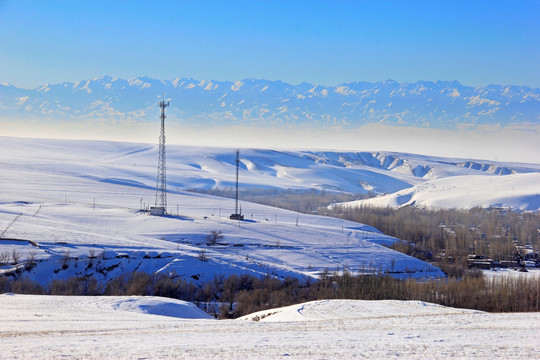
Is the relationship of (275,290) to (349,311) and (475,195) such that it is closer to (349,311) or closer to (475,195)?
(349,311)

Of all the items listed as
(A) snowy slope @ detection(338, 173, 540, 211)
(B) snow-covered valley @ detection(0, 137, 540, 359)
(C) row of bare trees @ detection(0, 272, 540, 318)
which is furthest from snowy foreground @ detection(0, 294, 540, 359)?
(A) snowy slope @ detection(338, 173, 540, 211)

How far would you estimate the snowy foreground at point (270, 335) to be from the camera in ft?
40.7

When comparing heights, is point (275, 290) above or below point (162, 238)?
below

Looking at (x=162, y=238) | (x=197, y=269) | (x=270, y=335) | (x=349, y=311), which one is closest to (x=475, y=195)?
(x=162, y=238)

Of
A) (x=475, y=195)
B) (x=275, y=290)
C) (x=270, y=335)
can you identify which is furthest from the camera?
(x=475, y=195)

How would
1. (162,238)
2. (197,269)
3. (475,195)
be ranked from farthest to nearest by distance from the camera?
(475,195) → (162,238) → (197,269)

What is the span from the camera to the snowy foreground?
1240 centimetres

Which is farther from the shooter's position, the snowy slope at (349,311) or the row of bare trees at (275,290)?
the row of bare trees at (275,290)

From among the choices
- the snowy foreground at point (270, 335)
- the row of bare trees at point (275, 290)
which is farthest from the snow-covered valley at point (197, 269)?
the row of bare trees at point (275, 290)

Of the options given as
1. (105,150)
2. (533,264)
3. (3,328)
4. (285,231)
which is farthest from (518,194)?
(105,150)

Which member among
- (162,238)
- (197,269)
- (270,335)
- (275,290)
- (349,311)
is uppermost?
(270,335)

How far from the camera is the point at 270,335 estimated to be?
15094 mm

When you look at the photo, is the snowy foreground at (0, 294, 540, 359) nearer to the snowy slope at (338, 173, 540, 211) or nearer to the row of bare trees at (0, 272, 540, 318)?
the row of bare trees at (0, 272, 540, 318)

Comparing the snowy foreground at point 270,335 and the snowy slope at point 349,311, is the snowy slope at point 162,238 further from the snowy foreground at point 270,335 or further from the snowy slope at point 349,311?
the snowy foreground at point 270,335
